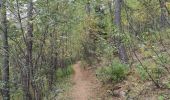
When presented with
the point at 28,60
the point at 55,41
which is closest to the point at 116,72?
the point at 55,41

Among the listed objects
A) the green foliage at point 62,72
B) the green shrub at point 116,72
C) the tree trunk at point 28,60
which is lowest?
the green foliage at point 62,72

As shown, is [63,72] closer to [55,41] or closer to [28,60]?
[55,41]

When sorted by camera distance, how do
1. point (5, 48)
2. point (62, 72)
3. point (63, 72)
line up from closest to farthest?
point (5, 48) → point (62, 72) → point (63, 72)

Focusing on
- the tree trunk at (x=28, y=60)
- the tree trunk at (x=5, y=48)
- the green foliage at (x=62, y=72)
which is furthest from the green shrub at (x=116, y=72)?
the green foliage at (x=62, y=72)

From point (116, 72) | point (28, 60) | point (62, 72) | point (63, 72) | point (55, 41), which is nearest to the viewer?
point (28, 60)

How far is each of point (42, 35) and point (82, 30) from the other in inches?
604

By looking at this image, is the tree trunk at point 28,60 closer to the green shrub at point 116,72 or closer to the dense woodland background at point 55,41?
the dense woodland background at point 55,41

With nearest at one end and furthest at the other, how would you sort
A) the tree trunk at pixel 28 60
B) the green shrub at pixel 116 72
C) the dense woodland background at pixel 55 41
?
1. the tree trunk at pixel 28 60
2. the dense woodland background at pixel 55 41
3. the green shrub at pixel 116 72

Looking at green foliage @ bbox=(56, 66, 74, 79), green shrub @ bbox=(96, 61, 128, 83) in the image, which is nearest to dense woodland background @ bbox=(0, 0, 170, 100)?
green shrub @ bbox=(96, 61, 128, 83)

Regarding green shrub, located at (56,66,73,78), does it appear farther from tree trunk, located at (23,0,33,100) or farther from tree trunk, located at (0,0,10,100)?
tree trunk, located at (23,0,33,100)

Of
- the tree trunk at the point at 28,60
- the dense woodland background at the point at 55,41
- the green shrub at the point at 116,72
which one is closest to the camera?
the tree trunk at the point at 28,60

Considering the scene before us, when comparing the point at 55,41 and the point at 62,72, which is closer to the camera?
the point at 55,41

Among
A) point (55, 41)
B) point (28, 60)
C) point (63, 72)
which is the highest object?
point (55, 41)

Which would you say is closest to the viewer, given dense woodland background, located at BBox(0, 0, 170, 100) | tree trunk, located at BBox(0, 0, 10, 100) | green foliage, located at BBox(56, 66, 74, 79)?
dense woodland background, located at BBox(0, 0, 170, 100)
